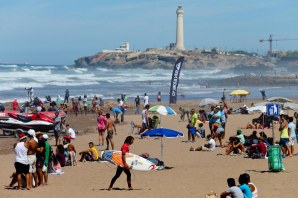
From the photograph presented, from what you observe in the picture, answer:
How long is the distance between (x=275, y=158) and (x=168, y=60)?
14180 cm

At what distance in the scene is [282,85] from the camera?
239 ft

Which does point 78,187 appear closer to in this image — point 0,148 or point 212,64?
point 0,148

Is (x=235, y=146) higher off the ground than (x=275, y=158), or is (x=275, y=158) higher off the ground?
(x=275, y=158)

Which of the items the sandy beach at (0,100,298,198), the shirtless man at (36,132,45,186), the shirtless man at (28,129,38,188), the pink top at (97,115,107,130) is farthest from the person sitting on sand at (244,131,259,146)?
the shirtless man at (28,129,38,188)

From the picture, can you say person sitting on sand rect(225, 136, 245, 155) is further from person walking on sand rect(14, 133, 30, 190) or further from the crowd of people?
person walking on sand rect(14, 133, 30, 190)

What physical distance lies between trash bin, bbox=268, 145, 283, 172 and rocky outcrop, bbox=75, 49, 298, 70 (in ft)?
449

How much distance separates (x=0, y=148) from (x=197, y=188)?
8.69 m

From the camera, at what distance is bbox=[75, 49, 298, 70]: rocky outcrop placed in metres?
155

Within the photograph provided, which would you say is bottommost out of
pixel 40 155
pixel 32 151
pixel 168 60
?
pixel 40 155

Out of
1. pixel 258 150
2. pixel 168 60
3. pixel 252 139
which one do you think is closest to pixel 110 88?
pixel 252 139

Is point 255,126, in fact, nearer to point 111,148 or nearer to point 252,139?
point 252,139

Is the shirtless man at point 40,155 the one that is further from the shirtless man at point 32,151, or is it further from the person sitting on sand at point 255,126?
the person sitting on sand at point 255,126

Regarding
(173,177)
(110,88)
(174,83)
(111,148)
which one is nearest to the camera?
(173,177)

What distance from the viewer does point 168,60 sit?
154750 millimetres
